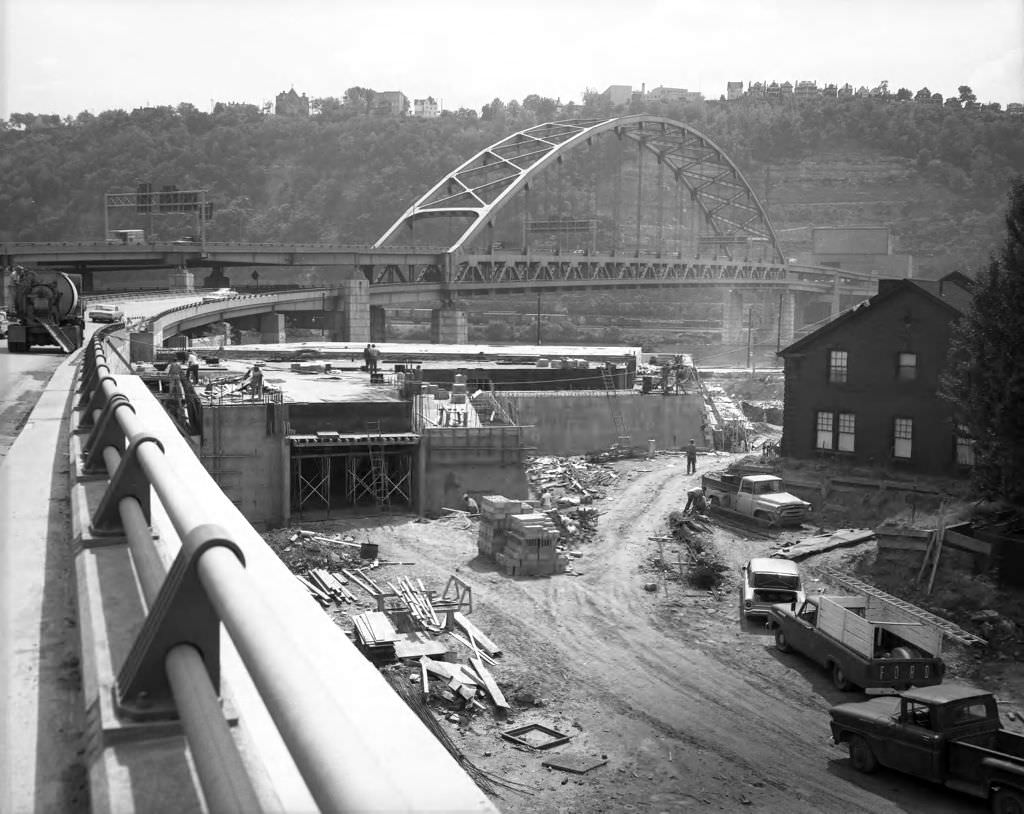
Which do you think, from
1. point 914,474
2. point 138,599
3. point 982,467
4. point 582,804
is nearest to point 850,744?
point 582,804

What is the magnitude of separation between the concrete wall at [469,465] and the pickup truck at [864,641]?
1597 centimetres

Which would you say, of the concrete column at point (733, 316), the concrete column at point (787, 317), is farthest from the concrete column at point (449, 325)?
the concrete column at point (733, 316)

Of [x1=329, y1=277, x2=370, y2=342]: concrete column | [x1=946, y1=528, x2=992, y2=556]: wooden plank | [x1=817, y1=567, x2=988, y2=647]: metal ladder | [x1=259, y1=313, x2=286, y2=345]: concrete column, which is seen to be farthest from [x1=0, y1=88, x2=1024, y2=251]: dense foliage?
[x1=817, y1=567, x2=988, y2=647]: metal ladder

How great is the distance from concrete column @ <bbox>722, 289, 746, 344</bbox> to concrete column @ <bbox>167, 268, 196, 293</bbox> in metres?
67.5

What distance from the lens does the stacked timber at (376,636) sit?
20.2 m

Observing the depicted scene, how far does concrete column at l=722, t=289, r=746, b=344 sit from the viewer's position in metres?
130

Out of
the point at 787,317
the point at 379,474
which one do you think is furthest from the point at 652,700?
the point at 787,317

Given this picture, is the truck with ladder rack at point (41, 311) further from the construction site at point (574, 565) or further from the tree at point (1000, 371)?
the tree at point (1000, 371)

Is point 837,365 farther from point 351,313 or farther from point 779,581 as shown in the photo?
point 351,313

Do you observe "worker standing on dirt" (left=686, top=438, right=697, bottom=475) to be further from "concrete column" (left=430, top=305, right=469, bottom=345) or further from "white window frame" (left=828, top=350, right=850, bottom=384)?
"concrete column" (left=430, top=305, right=469, bottom=345)

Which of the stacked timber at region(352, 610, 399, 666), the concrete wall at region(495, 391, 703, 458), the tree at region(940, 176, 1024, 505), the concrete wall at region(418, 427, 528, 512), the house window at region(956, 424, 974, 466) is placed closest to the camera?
the stacked timber at region(352, 610, 399, 666)

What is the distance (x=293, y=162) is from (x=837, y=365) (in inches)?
6596

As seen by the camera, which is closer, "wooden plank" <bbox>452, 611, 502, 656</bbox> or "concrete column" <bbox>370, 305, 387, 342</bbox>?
"wooden plank" <bbox>452, 611, 502, 656</bbox>

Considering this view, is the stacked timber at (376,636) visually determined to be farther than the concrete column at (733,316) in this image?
No
